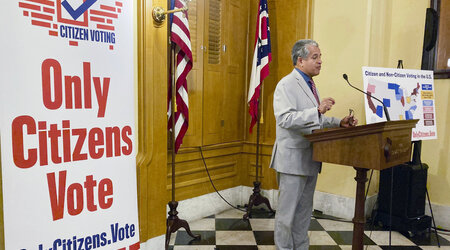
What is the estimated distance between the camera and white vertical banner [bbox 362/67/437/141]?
2.63m

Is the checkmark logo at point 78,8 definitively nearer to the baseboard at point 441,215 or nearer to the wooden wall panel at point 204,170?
the wooden wall panel at point 204,170

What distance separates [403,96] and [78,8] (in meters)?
2.51

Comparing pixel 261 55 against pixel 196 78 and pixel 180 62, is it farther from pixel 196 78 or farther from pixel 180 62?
pixel 180 62

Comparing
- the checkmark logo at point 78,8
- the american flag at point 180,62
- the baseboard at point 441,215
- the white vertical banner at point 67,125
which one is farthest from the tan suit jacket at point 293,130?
the baseboard at point 441,215

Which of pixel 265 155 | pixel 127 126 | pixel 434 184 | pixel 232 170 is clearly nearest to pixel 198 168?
pixel 232 170

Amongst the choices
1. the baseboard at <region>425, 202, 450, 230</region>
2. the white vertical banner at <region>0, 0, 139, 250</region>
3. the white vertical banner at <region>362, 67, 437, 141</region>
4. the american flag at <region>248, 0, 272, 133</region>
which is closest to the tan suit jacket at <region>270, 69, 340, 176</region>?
the white vertical banner at <region>362, 67, 437, 141</region>

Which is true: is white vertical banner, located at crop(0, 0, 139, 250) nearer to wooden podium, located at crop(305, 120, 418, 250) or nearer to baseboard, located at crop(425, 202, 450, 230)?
wooden podium, located at crop(305, 120, 418, 250)

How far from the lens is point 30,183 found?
1216 mm

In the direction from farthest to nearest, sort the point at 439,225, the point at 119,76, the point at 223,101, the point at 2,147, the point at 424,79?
the point at 223,101 < the point at 439,225 < the point at 424,79 < the point at 119,76 < the point at 2,147

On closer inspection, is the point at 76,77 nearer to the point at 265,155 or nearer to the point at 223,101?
the point at 223,101

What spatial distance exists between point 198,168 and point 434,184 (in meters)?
2.31

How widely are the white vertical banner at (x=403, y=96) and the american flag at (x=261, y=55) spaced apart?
3.33 feet

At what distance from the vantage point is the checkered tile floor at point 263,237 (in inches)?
107

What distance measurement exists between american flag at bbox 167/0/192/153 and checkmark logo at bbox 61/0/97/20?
1154 millimetres
